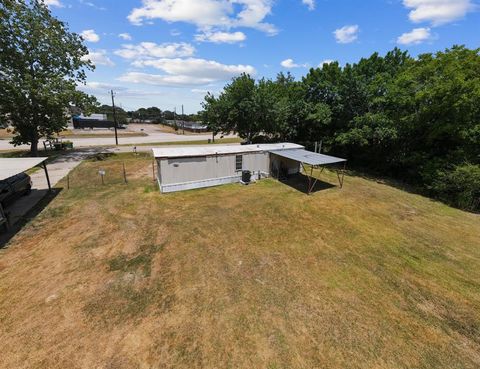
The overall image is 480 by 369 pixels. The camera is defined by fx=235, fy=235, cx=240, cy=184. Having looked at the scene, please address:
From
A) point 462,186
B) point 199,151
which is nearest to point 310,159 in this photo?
point 199,151

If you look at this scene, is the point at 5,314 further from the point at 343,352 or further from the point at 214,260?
the point at 343,352

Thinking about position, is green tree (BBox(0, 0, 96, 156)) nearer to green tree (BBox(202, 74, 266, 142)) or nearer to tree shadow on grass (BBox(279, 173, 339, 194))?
green tree (BBox(202, 74, 266, 142))

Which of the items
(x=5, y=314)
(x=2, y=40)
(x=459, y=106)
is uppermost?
(x=2, y=40)

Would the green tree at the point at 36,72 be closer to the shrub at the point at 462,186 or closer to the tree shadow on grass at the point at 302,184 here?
the tree shadow on grass at the point at 302,184

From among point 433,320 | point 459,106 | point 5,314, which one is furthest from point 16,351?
point 459,106

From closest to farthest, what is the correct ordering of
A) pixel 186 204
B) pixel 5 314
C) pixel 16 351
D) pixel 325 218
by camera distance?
pixel 16 351
pixel 5 314
pixel 325 218
pixel 186 204

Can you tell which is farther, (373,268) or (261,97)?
(261,97)

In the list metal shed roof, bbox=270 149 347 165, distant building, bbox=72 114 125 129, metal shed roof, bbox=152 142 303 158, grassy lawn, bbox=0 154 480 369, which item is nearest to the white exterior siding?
metal shed roof, bbox=152 142 303 158
